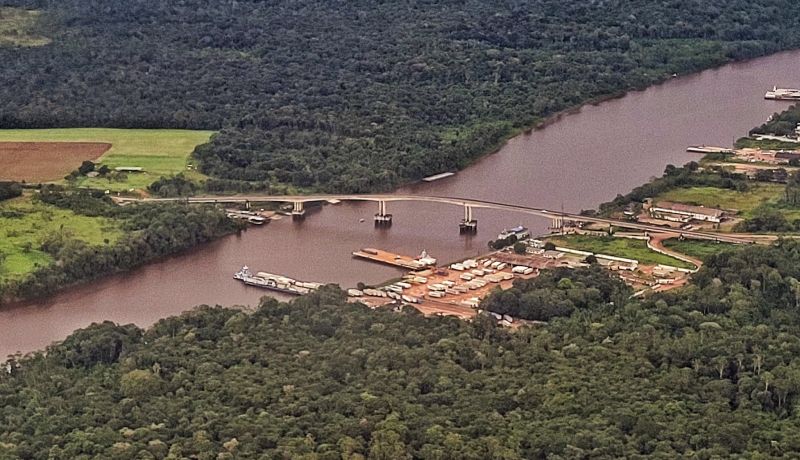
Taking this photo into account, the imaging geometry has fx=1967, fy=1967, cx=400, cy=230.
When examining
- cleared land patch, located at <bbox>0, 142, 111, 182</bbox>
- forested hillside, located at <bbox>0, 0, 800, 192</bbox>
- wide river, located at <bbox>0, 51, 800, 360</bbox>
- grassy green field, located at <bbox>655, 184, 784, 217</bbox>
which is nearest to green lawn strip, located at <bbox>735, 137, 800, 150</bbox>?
wide river, located at <bbox>0, 51, 800, 360</bbox>

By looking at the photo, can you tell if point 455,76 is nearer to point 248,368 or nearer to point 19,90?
point 19,90

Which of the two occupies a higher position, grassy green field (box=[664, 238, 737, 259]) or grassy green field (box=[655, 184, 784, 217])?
grassy green field (box=[655, 184, 784, 217])

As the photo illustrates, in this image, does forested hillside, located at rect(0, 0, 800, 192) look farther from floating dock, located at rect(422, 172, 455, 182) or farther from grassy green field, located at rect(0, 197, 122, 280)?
grassy green field, located at rect(0, 197, 122, 280)

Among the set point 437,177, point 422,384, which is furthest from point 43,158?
point 422,384

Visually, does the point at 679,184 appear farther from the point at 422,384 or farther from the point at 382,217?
the point at 422,384

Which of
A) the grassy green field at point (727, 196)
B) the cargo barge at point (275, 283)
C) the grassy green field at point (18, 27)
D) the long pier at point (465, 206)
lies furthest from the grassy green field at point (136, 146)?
the grassy green field at point (727, 196)

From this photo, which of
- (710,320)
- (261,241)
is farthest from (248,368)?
(261,241)
